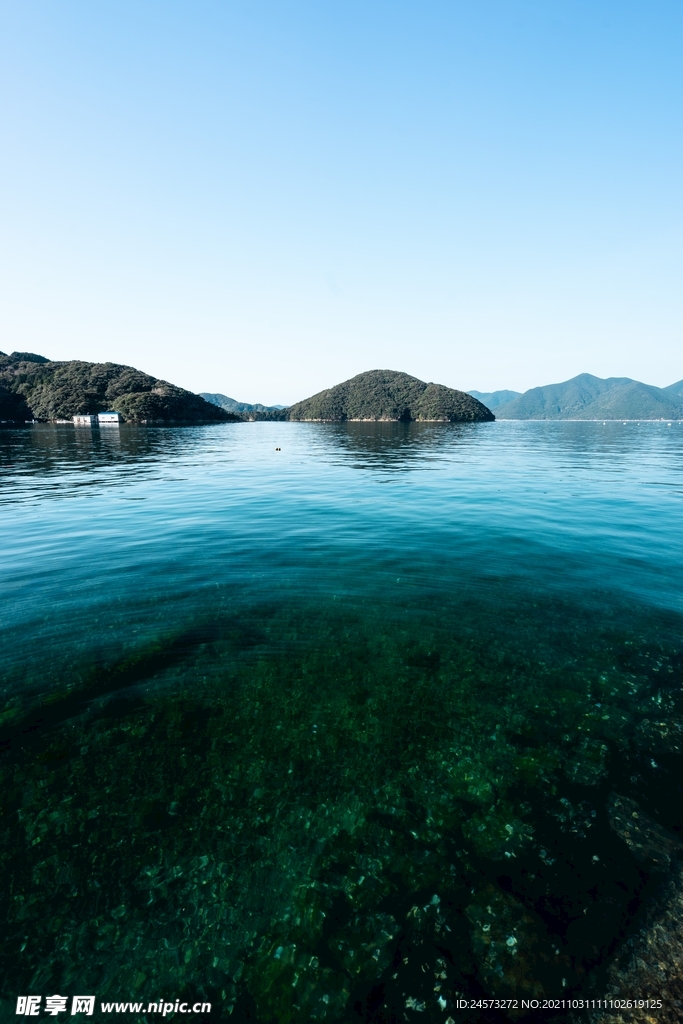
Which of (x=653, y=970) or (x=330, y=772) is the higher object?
(x=330, y=772)

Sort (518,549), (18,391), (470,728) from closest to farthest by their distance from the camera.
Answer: (470,728) → (518,549) → (18,391)

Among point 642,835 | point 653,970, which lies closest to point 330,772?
point 653,970

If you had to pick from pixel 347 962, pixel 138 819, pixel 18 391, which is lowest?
pixel 347 962

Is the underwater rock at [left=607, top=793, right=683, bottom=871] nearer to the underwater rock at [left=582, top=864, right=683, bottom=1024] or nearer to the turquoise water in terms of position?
the turquoise water

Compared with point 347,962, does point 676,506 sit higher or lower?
higher

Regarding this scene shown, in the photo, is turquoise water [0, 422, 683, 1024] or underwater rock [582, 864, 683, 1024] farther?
turquoise water [0, 422, 683, 1024]

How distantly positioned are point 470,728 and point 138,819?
6.91m

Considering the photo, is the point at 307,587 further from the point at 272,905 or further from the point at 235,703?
the point at 272,905

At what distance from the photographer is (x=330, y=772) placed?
7867 millimetres

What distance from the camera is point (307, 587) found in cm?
1514

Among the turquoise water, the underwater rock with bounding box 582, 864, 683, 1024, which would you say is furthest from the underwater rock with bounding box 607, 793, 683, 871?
the underwater rock with bounding box 582, 864, 683, 1024

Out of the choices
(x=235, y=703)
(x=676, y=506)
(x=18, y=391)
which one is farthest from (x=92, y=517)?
(x=18, y=391)

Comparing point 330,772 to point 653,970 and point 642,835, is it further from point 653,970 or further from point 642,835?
Answer: point 642,835

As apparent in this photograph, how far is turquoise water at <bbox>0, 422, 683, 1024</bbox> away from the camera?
5363 millimetres
